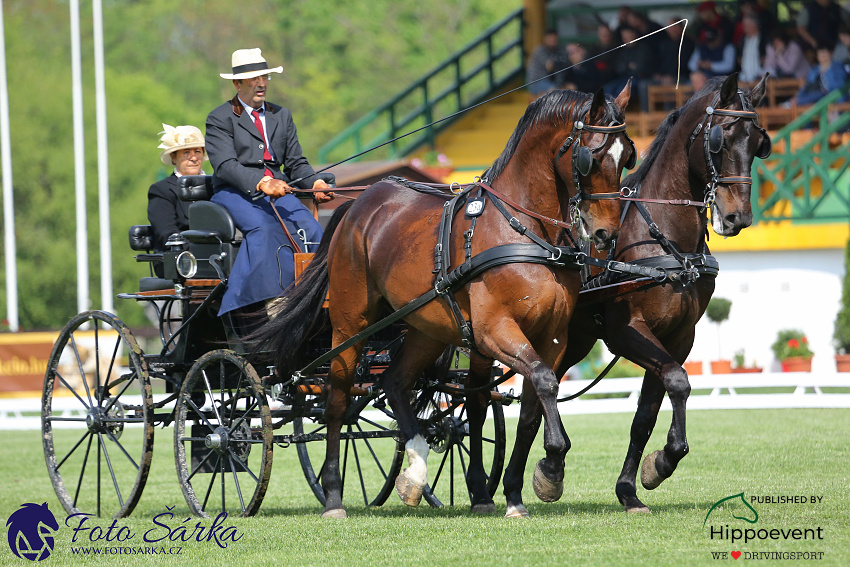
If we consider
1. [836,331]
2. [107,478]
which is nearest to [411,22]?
[836,331]

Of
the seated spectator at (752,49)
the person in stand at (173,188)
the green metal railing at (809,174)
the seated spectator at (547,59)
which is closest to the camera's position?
the person in stand at (173,188)

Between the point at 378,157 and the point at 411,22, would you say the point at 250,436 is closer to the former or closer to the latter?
the point at 378,157

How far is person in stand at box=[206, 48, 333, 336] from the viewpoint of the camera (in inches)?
283

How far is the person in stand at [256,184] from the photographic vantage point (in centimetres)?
720

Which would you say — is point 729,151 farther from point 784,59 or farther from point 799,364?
point 784,59

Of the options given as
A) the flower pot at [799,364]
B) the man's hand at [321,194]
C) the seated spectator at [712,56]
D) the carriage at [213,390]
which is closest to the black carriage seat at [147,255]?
the carriage at [213,390]

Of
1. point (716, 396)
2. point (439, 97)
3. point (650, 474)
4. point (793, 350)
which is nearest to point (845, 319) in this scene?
point (793, 350)

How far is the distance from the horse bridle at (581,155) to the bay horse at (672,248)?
0.67 m

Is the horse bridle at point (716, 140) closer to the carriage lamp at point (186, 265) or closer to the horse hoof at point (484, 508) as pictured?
the horse hoof at point (484, 508)

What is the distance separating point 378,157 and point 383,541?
28156 millimetres

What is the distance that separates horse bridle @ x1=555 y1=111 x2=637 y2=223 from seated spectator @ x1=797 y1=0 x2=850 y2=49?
14741 mm

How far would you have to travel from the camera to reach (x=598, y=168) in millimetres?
5766

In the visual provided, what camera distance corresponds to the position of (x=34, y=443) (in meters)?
13.4

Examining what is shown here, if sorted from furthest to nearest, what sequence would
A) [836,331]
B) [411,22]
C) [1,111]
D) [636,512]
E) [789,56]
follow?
[411,22] → [1,111] → [789,56] → [836,331] → [636,512]
